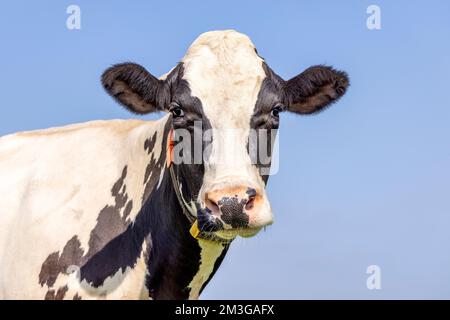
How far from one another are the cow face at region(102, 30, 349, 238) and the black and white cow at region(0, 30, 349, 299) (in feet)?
0.04

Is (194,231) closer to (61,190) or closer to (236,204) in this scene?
(236,204)

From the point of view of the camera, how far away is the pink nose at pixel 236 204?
325 inches

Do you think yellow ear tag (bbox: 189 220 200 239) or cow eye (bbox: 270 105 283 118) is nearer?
yellow ear tag (bbox: 189 220 200 239)

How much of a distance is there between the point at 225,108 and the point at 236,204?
1.15 meters

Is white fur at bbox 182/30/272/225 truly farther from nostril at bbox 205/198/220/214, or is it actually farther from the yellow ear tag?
the yellow ear tag

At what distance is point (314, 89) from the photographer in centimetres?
1033

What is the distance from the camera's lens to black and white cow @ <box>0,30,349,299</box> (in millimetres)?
9008

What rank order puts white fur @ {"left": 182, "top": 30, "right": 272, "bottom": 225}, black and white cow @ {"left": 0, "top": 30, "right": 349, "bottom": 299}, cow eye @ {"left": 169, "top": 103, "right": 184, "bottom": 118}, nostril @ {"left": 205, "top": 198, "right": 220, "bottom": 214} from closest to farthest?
nostril @ {"left": 205, "top": 198, "right": 220, "bottom": 214} → white fur @ {"left": 182, "top": 30, "right": 272, "bottom": 225} → black and white cow @ {"left": 0, "top": 30, "right": 349, "bottom": 299} → cow eye @ {"left": 169, "top": 103, "right": 184, "bottom": 118}

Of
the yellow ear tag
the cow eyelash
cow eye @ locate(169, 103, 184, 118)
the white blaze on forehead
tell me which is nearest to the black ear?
A: the cow eyelash

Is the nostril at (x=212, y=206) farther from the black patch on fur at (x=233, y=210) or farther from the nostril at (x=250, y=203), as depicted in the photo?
the nostril at (x=250, y=203)

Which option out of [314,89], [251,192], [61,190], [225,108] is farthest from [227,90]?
[61,190]

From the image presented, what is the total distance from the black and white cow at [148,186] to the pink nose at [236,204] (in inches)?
2.2

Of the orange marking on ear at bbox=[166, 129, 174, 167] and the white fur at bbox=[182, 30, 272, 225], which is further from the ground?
the white fur at bbox=[182, 30, 272, 225]
